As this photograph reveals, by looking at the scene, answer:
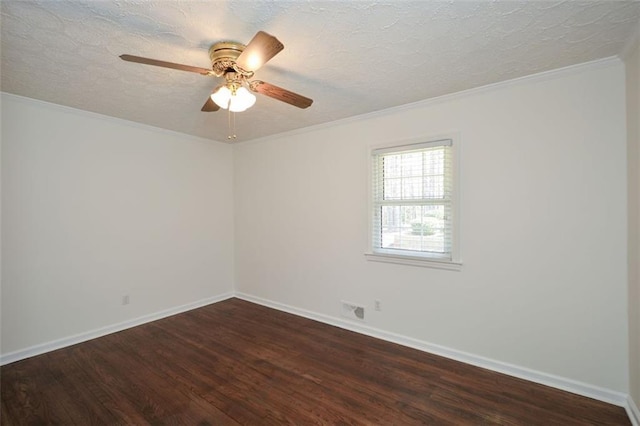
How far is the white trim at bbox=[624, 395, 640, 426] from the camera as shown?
1.91 metres

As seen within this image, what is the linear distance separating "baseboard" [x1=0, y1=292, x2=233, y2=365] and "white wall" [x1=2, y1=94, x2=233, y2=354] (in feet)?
0.16

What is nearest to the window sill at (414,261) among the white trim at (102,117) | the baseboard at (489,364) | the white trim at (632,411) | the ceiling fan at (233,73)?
the baseboard at (489,364)

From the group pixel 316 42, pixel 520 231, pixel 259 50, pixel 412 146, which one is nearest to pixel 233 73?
pixel 259 50

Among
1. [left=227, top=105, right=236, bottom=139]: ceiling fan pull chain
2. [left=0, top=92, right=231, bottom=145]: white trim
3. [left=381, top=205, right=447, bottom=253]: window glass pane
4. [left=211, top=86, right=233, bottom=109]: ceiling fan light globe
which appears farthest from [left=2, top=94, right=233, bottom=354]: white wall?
[left=381, top=205, right=447, bottom=253]: window glass pane

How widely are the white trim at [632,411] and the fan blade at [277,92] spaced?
3013mm

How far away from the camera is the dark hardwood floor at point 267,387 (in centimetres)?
205

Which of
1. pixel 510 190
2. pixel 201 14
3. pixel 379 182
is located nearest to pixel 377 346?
pixel 379 182

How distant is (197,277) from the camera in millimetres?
4312

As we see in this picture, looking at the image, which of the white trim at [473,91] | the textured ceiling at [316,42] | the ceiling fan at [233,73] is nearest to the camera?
the textured ceiling at [316,42]

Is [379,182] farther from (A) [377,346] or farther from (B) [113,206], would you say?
(B) [113,206]

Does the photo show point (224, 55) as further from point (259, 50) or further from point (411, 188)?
point (411, 188)

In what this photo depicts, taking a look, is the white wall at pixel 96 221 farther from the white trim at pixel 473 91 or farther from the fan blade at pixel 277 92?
the fan blade at pixel 277 92

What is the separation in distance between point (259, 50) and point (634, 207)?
8.51 feet

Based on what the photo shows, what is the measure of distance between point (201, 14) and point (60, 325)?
335cm
